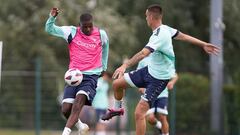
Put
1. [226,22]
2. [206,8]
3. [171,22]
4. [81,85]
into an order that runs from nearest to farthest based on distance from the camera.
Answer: [81,85] → [226,22] → [171,22] → [206,8]

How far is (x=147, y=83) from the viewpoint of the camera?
1549 cm

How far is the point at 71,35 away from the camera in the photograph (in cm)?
1518

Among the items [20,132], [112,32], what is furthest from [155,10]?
[20,132]

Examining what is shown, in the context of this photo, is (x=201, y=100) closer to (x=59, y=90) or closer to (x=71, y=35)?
(x=59, y=90)

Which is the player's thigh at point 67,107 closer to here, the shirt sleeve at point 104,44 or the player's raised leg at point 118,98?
the player's raised leg at point 118,98

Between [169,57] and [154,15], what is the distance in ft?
2.81

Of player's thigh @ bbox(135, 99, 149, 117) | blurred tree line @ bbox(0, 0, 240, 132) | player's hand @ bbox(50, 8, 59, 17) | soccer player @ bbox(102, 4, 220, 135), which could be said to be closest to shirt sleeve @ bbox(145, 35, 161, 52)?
soccer player @ bbox(102, 4, 220, 135)

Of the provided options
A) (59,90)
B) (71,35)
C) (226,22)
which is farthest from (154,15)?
(59,90)

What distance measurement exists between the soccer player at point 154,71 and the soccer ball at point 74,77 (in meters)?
0.71

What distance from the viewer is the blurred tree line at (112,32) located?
26.8 metres

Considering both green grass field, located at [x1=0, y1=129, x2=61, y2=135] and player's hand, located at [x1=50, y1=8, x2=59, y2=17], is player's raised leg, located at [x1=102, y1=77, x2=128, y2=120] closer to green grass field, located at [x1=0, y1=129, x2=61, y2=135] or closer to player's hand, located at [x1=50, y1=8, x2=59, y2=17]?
player's hand, located at [x1=50, y1=8, x2=59, y2=17]

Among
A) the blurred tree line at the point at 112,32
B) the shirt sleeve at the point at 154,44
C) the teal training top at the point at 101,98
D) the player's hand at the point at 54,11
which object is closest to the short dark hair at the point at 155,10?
the shirt sleeve at the point at 154,44

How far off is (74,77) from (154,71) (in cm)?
155

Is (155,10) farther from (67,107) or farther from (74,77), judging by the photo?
(67,107)
